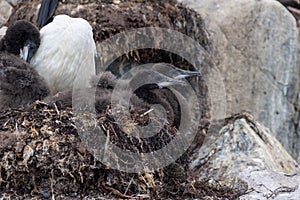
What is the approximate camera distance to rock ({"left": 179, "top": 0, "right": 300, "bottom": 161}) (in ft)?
29.6

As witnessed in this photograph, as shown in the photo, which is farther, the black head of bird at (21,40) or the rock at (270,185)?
the black head of bird at (21,40)

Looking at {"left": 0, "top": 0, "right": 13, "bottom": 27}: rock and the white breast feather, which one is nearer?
the white breast feather

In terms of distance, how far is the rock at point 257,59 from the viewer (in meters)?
9.03

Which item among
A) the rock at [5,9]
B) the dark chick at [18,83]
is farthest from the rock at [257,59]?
the dark chick at [18,83]

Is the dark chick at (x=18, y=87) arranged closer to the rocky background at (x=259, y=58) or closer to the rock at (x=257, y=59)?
the rocky background at (x=259, y=58)

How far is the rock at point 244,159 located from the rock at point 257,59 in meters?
1.83

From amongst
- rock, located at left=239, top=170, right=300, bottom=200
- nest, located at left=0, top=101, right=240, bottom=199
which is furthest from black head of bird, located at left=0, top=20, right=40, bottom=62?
rock, located at left=239, top=170, right=300, bottom=200

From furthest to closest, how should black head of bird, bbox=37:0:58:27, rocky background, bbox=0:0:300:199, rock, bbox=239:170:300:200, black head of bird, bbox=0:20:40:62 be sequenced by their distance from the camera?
rocky background, bbox=0:0:300:199, black head of bird, bbox=37:0:58:27, black head of bird, bbox=0:20:40:62, rock, bbox=239:170:300:200

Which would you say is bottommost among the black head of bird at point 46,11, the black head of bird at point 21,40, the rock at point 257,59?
the rock at point 257,59

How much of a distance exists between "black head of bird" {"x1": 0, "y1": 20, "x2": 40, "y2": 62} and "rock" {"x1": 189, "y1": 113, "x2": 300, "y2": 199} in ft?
6.05

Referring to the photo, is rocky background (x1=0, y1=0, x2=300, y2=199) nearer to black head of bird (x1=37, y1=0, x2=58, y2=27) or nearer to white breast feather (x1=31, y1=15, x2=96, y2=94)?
black head of bird (x1=37, y1=0, x2=58, y2=27)

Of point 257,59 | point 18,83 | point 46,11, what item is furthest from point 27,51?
point 257,59

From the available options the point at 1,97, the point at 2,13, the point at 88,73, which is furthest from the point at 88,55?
the point at 2,13

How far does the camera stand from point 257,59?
9180 mm
